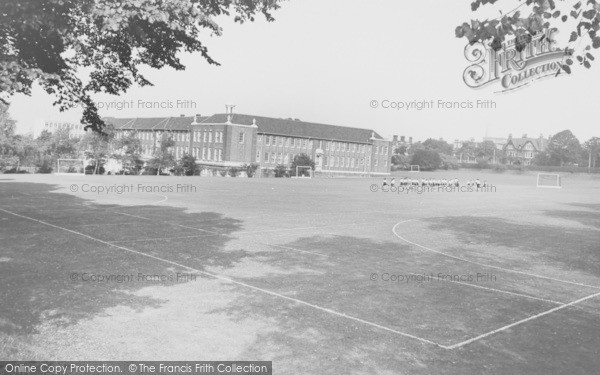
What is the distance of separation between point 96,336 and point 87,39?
790 cm

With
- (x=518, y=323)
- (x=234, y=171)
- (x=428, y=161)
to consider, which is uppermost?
(x=428, y=161)

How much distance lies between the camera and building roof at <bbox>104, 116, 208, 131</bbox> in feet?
379

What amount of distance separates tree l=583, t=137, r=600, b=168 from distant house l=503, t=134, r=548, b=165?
2236cm

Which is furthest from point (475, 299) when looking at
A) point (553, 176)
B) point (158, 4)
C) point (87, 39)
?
point (553, 176)

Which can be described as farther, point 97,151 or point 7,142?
point 97,151

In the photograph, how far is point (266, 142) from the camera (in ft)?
344

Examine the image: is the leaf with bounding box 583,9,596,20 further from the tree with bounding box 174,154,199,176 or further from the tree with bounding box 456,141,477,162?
the tree with bounding box 456,141,477,162

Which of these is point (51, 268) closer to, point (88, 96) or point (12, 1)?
point (88, 96)

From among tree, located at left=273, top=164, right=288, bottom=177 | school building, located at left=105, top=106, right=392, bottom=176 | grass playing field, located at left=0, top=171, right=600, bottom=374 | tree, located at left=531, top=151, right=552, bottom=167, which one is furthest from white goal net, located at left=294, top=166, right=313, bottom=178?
grass playing field, located at left=0, top=171, right=600, bottom=374

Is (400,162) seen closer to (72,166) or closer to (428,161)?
(428,161)

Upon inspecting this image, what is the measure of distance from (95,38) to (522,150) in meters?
175

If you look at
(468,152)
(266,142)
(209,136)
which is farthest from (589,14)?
(468,152)

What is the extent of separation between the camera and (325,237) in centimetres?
2038

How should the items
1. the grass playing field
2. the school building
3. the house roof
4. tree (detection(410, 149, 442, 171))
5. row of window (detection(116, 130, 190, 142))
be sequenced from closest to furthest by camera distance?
the grass playing field < the school building < row of window (detection(116, 130, 190, 142)) < tree (detection(410, 149, 442, 171)) < the house roof
